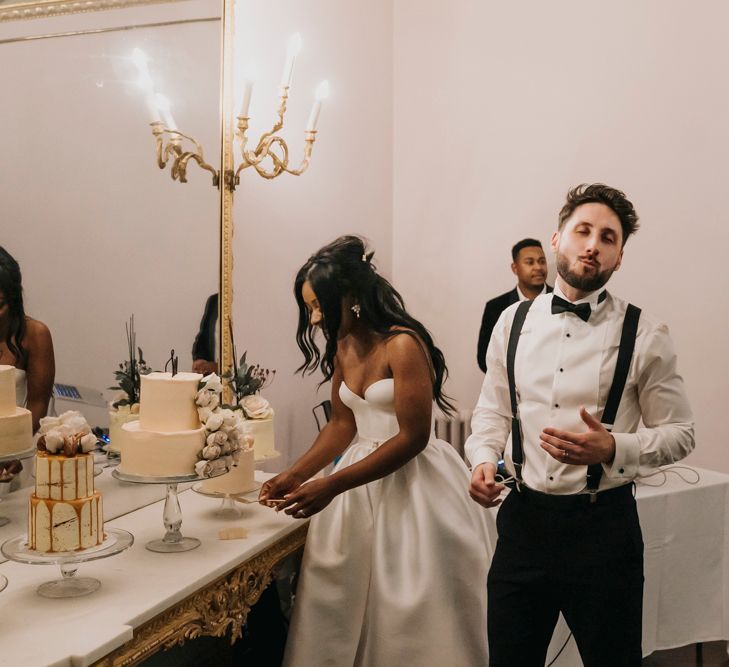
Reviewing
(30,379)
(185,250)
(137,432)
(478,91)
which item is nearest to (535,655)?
(137,432)

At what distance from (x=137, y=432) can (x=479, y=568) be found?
112cm

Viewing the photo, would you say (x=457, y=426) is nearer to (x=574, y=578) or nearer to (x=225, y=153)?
(x=225, y=153)

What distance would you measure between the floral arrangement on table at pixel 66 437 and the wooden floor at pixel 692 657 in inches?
107

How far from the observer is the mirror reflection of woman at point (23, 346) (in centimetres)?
211

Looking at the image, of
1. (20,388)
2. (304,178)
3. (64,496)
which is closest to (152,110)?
(20,388)

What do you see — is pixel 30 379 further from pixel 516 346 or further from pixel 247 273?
pixel 247 273

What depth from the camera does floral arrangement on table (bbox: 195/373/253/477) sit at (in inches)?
81.7

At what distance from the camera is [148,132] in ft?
8.87

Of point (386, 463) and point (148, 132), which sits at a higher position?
point (148, 132)

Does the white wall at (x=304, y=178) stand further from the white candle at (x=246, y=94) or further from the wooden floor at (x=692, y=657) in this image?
the wooden floor at (x=692, y=657)

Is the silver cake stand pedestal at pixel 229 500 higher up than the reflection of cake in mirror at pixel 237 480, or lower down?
lower down

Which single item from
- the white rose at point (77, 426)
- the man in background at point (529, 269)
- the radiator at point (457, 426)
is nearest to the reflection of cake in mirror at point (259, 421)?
the white rose at point (77, 426)

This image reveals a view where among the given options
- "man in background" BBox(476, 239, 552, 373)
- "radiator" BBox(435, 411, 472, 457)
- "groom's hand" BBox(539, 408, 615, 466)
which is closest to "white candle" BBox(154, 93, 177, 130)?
"groom's hand" BBox(539, 408, 615, 466)

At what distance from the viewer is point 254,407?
2781 mm
